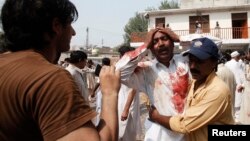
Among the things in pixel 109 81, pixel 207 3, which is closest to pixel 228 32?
pixel 207 3

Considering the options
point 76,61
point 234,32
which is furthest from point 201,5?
point 76,61

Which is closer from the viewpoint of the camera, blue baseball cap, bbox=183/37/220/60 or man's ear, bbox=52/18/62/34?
man's ear, bbox=52/18/62/34

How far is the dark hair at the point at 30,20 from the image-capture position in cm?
152

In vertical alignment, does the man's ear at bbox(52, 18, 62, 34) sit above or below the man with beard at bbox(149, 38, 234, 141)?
above

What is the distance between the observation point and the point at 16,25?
155 centimetres

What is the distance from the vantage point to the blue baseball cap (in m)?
2.82

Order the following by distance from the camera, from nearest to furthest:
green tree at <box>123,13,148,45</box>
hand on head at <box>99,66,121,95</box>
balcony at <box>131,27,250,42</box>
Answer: hand on head at <box>99,66,121,95</box>, balcony at <box>131,27,250,42</box>, green tree at <box>123,13,148,45</box>

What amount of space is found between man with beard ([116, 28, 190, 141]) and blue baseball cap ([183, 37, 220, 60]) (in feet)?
1.09

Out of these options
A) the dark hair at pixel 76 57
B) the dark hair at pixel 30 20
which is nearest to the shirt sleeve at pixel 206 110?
the dark hair at pixel 30 20

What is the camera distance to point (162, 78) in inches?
125

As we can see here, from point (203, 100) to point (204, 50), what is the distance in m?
0.36

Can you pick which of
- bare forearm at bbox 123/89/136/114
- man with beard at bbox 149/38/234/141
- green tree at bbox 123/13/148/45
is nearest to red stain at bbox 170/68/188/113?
man with beard at bbox 149/38/234/141

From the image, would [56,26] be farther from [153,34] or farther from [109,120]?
[153,34]

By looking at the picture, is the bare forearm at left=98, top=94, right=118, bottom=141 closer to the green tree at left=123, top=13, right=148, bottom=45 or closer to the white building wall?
the white building wall
